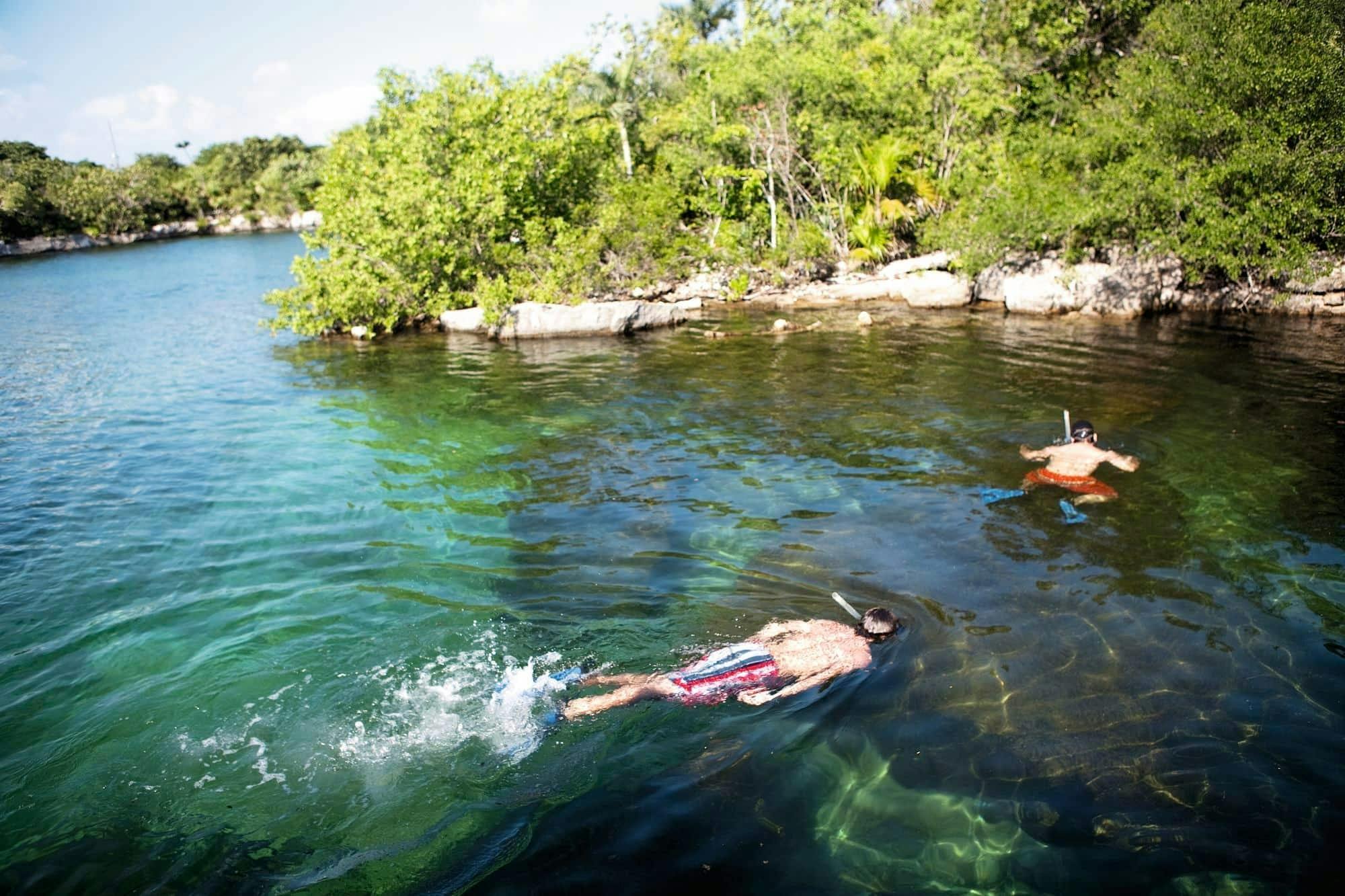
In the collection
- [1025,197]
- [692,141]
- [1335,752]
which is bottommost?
[1335,752]

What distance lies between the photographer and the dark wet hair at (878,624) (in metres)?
7.55

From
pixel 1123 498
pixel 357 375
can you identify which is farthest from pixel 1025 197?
pixel 357 375

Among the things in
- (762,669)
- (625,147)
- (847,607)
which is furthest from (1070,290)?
(625,147)

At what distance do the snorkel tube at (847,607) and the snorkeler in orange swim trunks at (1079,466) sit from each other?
13.8ft

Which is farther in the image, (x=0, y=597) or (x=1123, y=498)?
(x=1123, y=498)

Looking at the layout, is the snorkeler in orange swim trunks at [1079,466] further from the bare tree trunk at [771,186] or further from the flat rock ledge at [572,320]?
the bare tree trunk at [771,186]

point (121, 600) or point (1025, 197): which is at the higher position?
point (1025, 197)

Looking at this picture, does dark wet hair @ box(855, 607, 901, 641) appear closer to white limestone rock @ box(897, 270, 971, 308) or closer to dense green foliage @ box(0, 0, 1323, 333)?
dense green foliage @ box(0, 0, 1323, 333)

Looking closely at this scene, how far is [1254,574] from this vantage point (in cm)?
870

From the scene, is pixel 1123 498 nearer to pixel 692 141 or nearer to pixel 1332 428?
pixel 1332 428

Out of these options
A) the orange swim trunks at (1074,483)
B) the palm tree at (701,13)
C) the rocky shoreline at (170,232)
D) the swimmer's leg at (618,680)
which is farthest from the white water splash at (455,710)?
the rocky shoreline at (170,232)

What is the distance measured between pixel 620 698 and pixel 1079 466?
7.61 metres

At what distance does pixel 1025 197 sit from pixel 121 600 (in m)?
23.4

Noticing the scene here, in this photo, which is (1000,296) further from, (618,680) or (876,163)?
(618,680)
